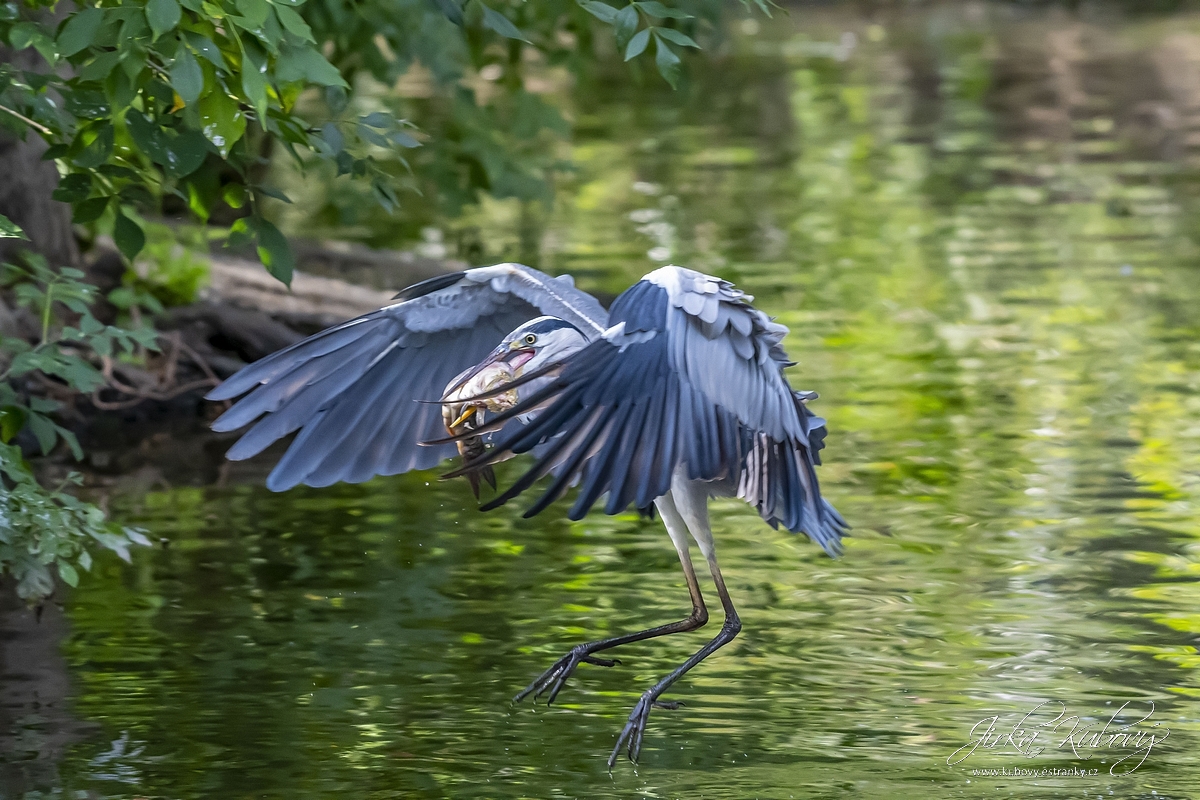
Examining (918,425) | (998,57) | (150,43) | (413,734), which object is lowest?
(413,734)

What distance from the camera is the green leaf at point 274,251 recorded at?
5.59 m

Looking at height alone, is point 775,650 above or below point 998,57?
below

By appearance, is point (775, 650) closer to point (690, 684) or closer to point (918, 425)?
point (690, 684)

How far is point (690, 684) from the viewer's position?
6.48 metres

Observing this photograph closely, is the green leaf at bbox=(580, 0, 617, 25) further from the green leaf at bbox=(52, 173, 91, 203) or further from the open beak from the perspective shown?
the green leaf at bbox=(52, 173, 91, 203)

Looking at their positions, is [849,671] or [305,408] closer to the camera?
[305,408]

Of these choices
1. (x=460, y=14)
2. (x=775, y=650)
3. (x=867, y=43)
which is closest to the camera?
(x=460, y=14)

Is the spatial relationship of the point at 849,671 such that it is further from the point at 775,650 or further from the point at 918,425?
the point at 918,425

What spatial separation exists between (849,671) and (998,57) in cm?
2500

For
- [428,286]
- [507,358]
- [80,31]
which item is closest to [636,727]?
[507,358]

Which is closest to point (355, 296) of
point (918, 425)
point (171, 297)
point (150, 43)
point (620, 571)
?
point (171, 297)

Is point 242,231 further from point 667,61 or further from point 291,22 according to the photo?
point 667,61

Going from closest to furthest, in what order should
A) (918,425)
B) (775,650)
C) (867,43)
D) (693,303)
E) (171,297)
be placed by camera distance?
1. (693,303)
2. (775,650)
3. (918,425)
4. (171,297)
5. (867,43)

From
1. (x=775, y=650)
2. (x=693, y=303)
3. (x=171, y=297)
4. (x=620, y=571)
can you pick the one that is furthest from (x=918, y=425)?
(x=693, y=303)
